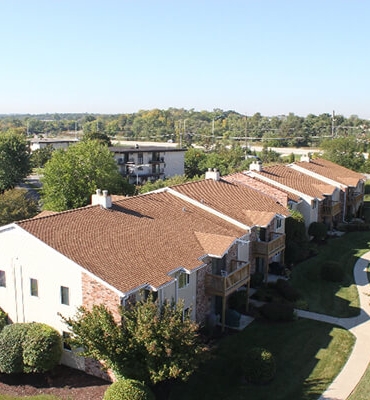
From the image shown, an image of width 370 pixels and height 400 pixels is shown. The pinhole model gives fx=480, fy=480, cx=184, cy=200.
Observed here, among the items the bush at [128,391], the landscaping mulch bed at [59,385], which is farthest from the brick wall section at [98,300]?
the bush at [128,391]

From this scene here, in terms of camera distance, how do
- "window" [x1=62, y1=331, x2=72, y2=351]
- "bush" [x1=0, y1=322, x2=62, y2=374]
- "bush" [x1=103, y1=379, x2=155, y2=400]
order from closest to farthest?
"bush" [x1=103, y1=379, x2=155, y2=400] → "bush" [x1=0, y1=322, x2=62, y2=374] → "window" [x1=62, y1=331, x2=72, y2=351]

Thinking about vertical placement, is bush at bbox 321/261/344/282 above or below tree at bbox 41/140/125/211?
below

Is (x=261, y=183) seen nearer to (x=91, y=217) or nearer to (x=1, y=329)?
(x=91, y=217)

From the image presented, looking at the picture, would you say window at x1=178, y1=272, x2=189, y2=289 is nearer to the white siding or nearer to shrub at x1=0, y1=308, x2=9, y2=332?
the white siding

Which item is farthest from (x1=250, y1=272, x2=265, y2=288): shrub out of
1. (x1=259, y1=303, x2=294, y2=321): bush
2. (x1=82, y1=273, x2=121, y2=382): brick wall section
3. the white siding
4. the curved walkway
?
the white siding

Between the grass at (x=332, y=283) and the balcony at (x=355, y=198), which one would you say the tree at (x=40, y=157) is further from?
the grass at (x=332, y=283)

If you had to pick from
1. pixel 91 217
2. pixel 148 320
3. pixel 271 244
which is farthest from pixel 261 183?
pixel 148 320

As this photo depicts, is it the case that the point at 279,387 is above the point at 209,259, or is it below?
below
